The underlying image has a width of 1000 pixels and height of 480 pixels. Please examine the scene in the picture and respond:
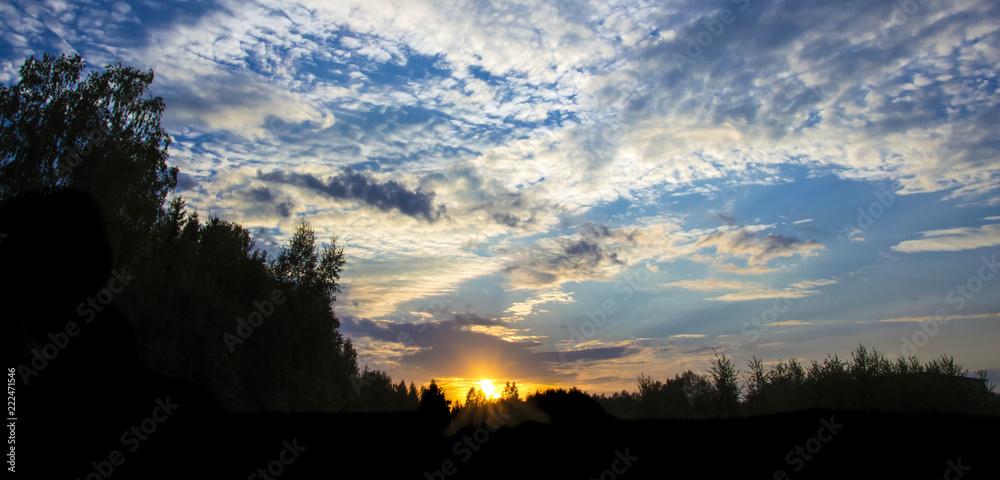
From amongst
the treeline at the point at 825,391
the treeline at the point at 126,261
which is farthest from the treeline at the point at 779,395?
the treeline at the point at 126,261

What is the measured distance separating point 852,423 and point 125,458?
26.7m

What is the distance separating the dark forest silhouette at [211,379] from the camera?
1931 cm

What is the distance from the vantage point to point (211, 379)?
3275cm

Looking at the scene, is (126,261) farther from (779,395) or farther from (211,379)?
(779,395)

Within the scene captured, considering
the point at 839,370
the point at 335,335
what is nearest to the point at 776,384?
the point at 839,370

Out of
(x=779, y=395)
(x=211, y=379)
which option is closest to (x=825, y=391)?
(x=779, y=395)

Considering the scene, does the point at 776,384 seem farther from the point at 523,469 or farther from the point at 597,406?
the point at 523,469

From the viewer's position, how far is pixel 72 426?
24.4 m

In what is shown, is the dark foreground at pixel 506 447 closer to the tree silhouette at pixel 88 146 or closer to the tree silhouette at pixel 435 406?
the tree silhouette at pixel 435 406

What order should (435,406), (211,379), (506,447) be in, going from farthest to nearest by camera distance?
(211,379) < (435,406) < (506,447)

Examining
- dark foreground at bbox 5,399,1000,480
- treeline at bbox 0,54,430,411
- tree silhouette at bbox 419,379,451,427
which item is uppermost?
treeline at bbox 0,54,430,411

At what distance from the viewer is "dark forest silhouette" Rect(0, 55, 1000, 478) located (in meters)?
19.3

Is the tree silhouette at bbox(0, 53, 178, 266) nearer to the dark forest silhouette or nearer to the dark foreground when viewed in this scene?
the dark forest silhouette

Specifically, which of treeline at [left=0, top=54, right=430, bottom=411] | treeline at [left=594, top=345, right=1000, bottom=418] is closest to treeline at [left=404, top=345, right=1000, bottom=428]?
treeline at [left=594, top=345, right=1000, bottom=418]
